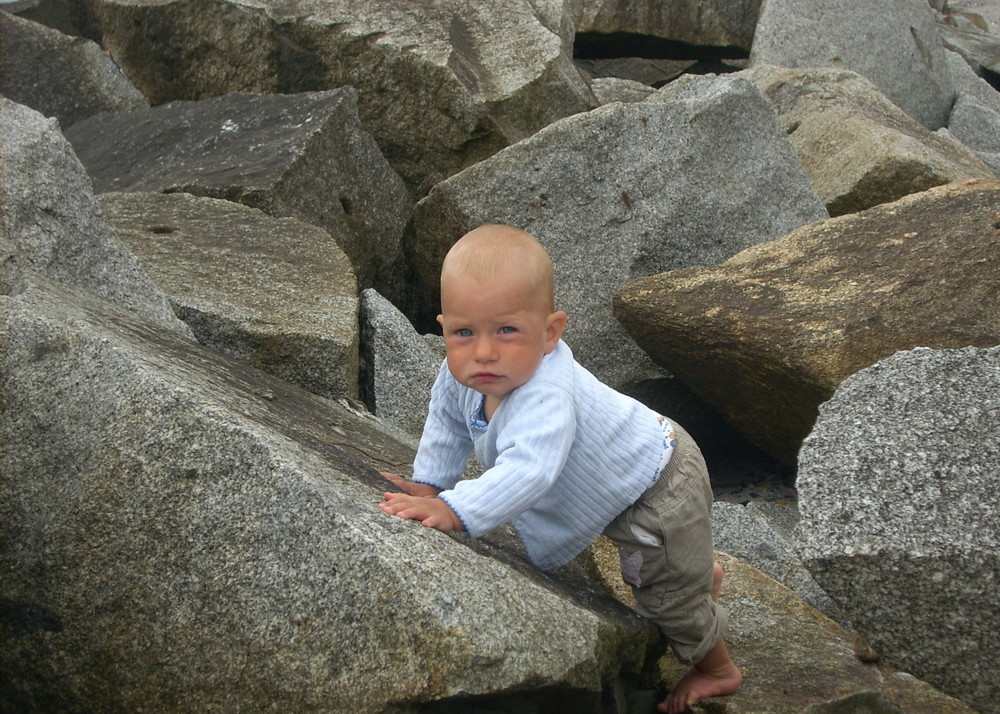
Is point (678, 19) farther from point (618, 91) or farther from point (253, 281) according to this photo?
point (253, 281)

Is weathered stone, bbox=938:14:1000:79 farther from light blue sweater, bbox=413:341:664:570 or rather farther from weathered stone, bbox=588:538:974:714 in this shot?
light blue sweater, bbox=413:341:664:570

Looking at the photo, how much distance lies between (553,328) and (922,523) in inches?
32.5

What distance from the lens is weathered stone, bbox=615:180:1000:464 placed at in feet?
10.1

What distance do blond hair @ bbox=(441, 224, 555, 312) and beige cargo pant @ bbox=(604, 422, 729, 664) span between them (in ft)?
1.44

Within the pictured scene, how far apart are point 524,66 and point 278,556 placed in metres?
4.26

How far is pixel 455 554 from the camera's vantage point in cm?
176

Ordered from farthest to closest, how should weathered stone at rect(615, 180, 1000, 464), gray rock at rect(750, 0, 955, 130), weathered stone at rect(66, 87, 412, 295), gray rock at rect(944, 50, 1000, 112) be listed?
gray rock at rect(944, 50, 1000, 112) → gray rock at rect(750, 0, 955, 130) → weathered stone at rect(66, 87, 412, 295) → weathered stone at rect(615, 180, 1000, 464)

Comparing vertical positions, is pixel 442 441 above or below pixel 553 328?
below

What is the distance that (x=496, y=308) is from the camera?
6.39 feet

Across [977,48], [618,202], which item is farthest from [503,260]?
[977,48]

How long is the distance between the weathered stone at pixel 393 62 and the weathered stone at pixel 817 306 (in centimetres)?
192

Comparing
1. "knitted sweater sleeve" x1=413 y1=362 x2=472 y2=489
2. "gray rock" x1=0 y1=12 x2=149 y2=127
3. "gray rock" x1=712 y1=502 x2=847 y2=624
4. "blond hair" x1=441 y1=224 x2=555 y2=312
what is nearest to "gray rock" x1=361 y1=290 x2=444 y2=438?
"gray rock" x1=712 y1=502 x2=847 y2=624

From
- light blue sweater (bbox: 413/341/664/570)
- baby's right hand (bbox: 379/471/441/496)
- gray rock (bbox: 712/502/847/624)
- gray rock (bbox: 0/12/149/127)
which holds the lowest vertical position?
gray rock (bbox: 712/502/847/624)

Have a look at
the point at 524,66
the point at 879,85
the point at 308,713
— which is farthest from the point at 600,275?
the point at 879,85
